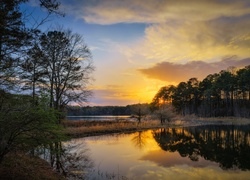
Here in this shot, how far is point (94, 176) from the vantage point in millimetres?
10914

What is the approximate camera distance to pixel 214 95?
275ft

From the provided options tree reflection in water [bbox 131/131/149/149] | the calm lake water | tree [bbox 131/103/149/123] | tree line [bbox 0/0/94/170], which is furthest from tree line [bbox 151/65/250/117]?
tree line [bbox 0/0/94/170]

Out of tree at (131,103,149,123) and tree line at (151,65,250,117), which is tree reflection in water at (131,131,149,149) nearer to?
tree at (131,103,149,123)

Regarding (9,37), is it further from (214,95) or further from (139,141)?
(214,95)

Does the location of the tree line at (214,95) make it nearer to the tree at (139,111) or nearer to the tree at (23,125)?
the tree at (139,111)

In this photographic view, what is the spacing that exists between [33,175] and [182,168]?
8.34 metres

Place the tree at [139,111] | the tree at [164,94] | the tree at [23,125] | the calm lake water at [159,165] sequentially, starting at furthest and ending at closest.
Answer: the tree at [164,94]
the tree at [139,111]
the calm lake water at [159,165]
the tree at [23,125]

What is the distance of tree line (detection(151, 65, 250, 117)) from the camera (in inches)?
2851

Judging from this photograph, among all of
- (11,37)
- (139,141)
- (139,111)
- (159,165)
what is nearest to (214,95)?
(139,111)

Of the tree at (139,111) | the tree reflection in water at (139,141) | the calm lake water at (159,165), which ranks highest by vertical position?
the tree at (139,111)

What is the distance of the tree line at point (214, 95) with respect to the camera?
2851 inches

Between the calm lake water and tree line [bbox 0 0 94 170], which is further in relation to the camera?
the calm lake water

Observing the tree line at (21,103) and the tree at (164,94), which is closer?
the tree line at (21,103)

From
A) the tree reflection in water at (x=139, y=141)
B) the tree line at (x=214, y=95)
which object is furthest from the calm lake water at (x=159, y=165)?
the tree line at (x=214, y=95)
